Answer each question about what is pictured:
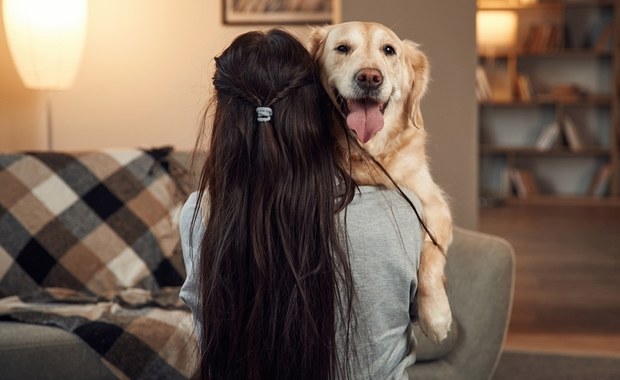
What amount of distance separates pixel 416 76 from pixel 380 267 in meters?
0.59

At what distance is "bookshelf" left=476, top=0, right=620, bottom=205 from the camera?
26.8 ft

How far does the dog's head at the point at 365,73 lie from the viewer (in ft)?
4.87

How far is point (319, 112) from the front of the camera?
134 cm

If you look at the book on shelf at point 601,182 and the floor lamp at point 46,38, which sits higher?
the floor lamp at point 46,38

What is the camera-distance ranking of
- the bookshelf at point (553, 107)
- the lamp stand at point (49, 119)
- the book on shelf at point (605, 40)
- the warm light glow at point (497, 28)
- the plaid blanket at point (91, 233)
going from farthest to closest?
the bookshelf at point (553, 107), the book on shelf at point (605, 40), the warm light glow at point (497, 28), the lamp stand at point (49, 119), the plaid blanket at point (91, 233)

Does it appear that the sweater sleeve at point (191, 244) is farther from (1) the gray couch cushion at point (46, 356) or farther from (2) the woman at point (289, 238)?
(1) the gray couch cushion at point (46, 356)

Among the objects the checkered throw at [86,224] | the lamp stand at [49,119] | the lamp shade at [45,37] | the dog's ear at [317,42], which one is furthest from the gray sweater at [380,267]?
the lamp stand at [49,119]

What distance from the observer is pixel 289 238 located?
1335mm

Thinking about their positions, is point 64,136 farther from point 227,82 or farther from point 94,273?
point 227,82

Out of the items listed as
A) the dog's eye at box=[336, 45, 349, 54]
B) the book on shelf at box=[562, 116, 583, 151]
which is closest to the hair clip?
the dog's eye at box=[336, 45, 349, 54]

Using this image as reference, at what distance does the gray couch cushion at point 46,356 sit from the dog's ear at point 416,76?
1319mm

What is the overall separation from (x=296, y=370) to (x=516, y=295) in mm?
3562

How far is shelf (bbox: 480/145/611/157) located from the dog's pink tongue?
276 inches

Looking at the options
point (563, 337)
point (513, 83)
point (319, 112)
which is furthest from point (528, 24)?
point (319, 112)
